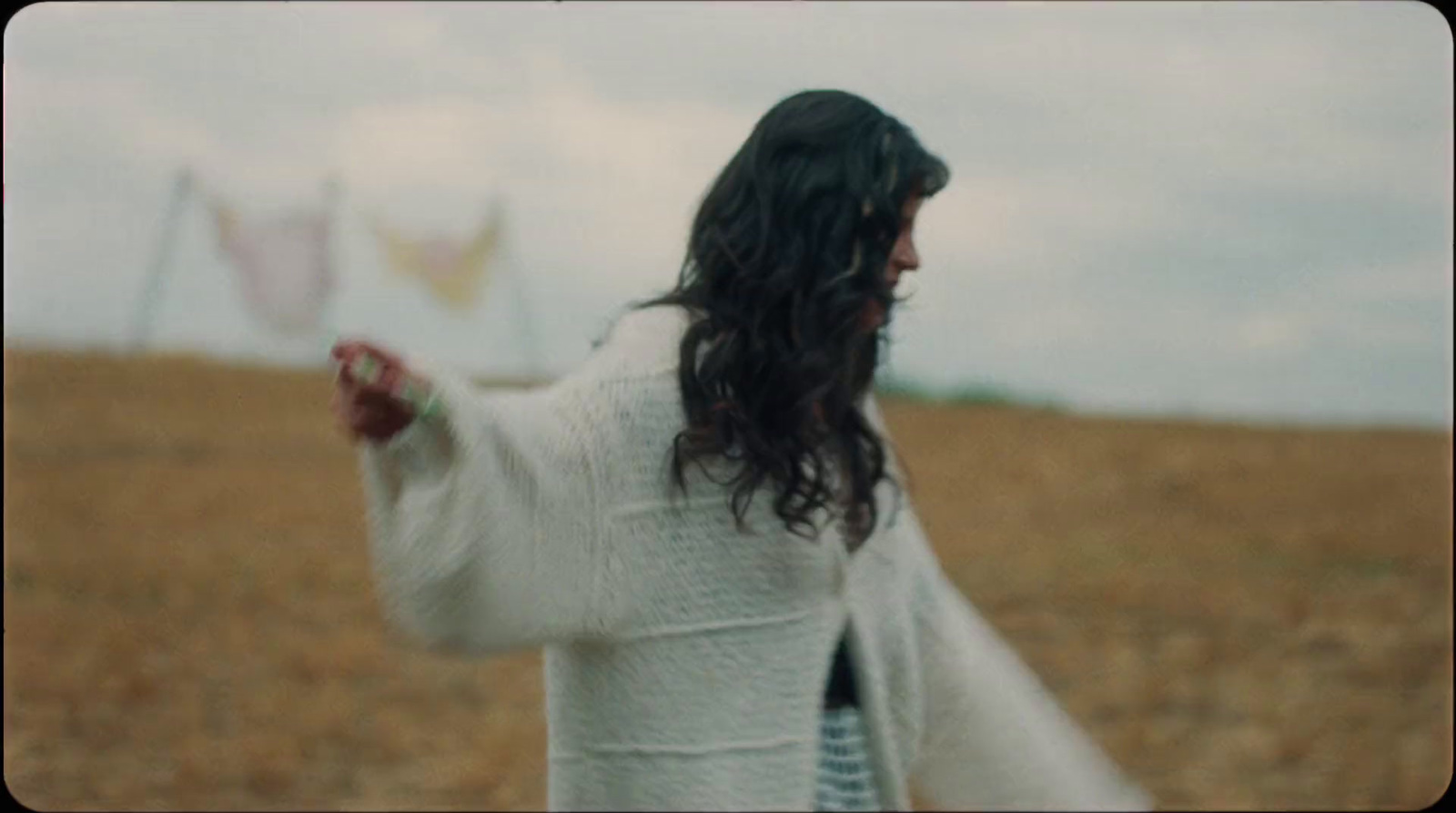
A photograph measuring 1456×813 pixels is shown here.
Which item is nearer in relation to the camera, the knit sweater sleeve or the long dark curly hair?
the knit sweater sleeve

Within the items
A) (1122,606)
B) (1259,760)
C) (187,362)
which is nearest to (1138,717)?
(1259,760)

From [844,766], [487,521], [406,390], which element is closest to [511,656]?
[844,766]

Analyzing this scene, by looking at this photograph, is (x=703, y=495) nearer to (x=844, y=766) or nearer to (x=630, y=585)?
(x=630, y=585)

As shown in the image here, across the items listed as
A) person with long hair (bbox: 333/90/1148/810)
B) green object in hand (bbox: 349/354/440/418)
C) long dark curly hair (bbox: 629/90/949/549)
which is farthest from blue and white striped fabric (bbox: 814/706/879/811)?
green object in hand (bbox: 349/354/440/418)

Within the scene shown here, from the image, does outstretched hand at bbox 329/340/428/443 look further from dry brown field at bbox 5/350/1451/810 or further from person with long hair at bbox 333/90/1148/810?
dry brown field at bbox 5/350/1451/810

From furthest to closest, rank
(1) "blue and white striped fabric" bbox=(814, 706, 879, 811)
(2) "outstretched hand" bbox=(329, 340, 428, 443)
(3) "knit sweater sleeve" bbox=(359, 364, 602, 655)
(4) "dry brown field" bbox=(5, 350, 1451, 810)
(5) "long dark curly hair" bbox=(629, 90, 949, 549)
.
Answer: (4) "dry brown field" bbox=(5, 350, 1451, 810) < (1) "blue and white striped fabric" bbox=(814, 706, 879, 811) < (5) "long dark curly hair" bbox=(629, 90, 949, 549) < (3) "knit sweater sleeve" bbox=(359, 364, 602, 655) < (2) "outstretched hand" bbox=(329, 340, 428, 443)

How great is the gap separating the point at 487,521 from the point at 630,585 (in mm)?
240

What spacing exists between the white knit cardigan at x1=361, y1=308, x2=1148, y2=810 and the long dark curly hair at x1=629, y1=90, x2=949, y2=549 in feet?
0.18

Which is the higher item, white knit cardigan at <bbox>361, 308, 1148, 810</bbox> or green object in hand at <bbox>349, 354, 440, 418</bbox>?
green object in hand at <bbox>349, 354, 440, 418</bbox>

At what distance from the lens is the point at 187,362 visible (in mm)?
11062

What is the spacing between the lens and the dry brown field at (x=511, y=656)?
22.2 ft

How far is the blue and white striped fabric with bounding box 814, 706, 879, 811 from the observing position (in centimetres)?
275

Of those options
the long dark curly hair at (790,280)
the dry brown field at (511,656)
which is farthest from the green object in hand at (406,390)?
the dry brown field at (511,656)

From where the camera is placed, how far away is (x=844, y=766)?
2.76 meters
